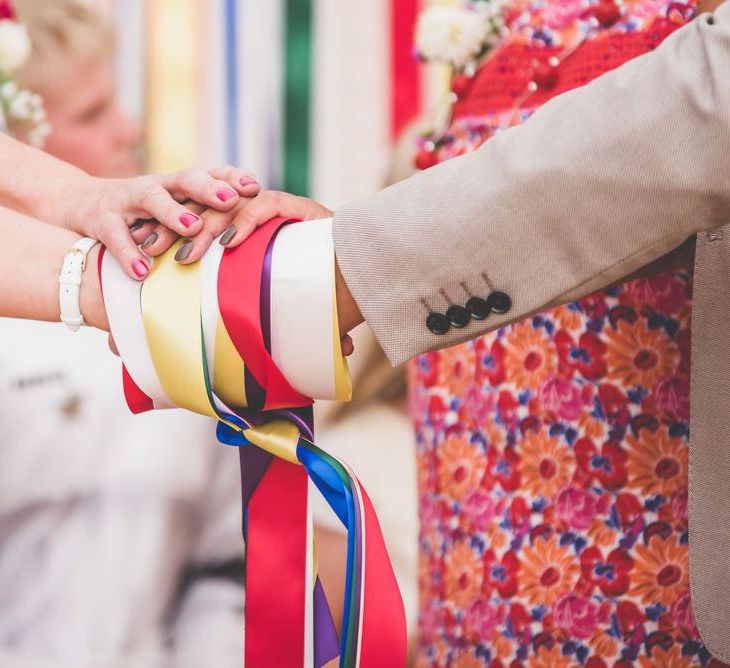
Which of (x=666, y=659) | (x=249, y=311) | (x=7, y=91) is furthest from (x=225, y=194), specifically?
(x=7, y=91)

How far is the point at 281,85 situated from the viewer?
9.81ft

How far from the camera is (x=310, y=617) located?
76 centimetres

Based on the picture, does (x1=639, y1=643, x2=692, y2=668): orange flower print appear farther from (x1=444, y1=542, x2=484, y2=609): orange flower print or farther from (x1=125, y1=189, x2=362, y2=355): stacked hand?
(x1=125, y1=189, x2=362, y2=355): stacked hand

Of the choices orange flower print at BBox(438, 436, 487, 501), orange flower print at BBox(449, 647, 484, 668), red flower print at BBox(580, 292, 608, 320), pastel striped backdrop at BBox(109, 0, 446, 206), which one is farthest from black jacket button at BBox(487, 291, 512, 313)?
pastel striped backdrop at BBox(109, 0, 446, 206)

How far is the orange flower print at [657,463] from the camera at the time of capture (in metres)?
0.87

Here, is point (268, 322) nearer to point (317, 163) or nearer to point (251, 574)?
point (251, 574)

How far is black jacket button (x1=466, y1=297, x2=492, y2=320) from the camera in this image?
687 mm

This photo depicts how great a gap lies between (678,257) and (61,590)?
2.93ft

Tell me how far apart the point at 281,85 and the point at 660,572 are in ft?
7.84

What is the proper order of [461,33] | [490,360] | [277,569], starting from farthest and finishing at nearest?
1. [461,33]
2. [490,360]
3. [277,569]

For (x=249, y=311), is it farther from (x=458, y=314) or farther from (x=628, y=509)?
(x=628, y=509)

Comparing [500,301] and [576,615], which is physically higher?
[500,301]

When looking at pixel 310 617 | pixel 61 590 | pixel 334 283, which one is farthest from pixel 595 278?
pixel 61 590

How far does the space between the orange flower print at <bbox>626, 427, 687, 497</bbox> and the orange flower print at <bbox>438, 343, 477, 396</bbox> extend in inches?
7.2
